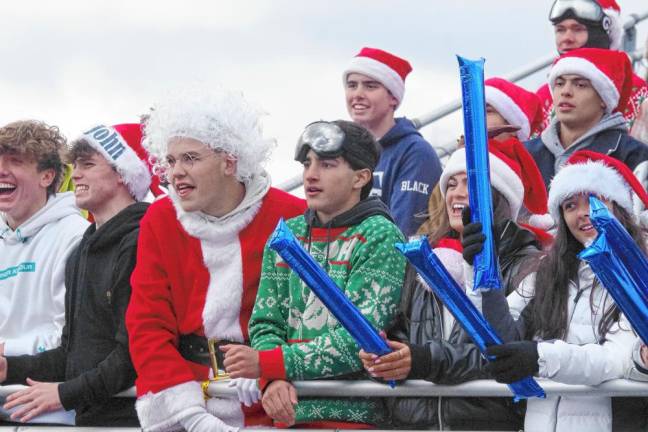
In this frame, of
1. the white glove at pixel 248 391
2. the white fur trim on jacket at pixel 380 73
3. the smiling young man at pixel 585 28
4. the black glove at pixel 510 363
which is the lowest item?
the white glove at pixel 248 391

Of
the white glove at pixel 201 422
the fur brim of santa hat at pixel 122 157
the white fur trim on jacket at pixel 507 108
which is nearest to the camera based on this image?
the white glove at pixel 201 422

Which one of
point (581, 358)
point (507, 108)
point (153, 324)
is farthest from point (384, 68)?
point (581, 358)

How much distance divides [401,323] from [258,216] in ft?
2.92

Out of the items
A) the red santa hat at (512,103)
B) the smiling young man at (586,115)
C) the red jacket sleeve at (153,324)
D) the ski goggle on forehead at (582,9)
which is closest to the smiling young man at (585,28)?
the ski goggle on forehead at (582,9)

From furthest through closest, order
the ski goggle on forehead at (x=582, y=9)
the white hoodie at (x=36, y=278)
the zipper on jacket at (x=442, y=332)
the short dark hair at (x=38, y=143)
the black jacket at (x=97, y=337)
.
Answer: the ski goggle on forehead at (x=582, y=9), the short dark hair at (x=38, y=143), the white hoodie at (x=36, y=278), the black jacket at (x=97, y=337), the zipper on jacket at (x=442, y=332)

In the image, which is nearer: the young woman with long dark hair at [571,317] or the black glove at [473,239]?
the black glove at [473,239]

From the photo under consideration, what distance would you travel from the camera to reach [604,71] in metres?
7.07

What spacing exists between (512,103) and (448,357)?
2.70 metres

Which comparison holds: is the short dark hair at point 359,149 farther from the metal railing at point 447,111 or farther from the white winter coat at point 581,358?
the metal railing at point 447,111

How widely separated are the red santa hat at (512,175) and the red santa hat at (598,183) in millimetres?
373

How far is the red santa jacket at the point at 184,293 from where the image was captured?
5.59 metres

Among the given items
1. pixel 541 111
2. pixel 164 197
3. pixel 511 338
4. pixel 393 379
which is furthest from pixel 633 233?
pixel 541 111

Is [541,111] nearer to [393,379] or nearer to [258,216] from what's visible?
[258,216]

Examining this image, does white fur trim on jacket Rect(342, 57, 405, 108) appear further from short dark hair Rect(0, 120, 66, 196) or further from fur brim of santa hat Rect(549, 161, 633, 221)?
Result: fur brim of santa hat Rect(549, 161, 633, 221)
